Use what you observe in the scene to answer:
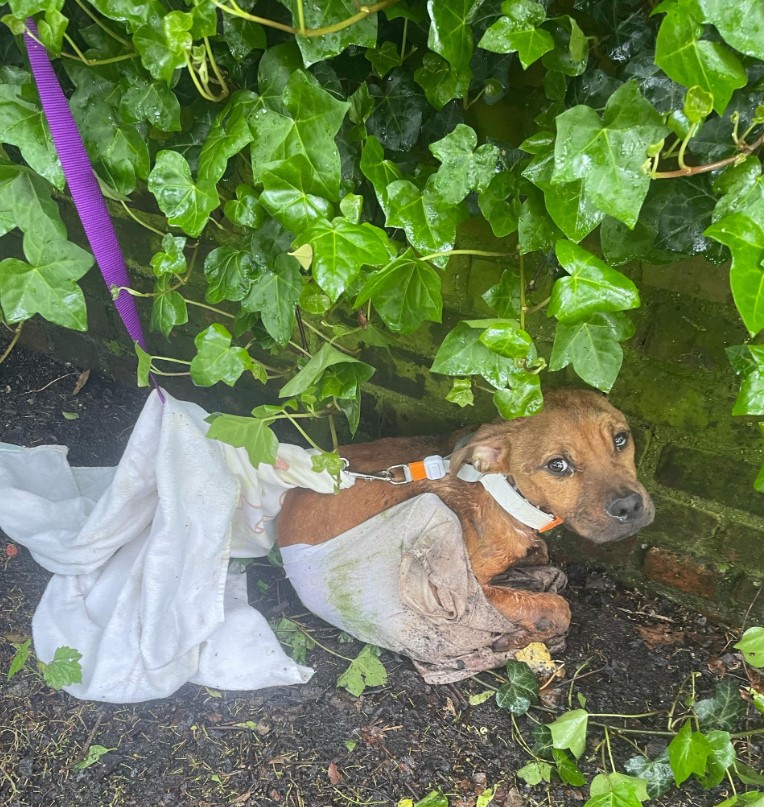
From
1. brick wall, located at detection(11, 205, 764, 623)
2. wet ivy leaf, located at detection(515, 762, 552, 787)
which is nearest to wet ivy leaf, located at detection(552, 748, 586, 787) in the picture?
wet ivy leaf, located at detection(515, 762, 552, 787)

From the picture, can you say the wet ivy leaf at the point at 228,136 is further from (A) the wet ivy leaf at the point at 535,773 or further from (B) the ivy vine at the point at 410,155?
(A) the wet ivy leaf at the point at 535,773

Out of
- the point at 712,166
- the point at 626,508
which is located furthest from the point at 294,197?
the point at 626,508

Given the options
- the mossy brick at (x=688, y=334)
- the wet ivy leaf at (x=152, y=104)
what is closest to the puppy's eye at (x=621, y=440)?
the mossy brick at (x=688, y=334)

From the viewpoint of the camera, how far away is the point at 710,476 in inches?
69.1

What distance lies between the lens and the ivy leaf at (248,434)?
1472mm

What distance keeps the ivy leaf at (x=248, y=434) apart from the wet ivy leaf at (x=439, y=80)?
0.72 meters

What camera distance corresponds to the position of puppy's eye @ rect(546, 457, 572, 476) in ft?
5.03

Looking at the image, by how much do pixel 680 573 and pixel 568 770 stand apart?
651 millimetres

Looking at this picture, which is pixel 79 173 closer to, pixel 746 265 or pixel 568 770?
pixel 746 265

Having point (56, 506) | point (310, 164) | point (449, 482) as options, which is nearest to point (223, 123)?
point (310, 164)

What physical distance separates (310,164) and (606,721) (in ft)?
4.87

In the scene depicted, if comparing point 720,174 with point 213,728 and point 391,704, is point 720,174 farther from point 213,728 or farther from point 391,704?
point 213,728

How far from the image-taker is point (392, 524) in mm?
1753

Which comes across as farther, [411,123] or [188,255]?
[188,255]
